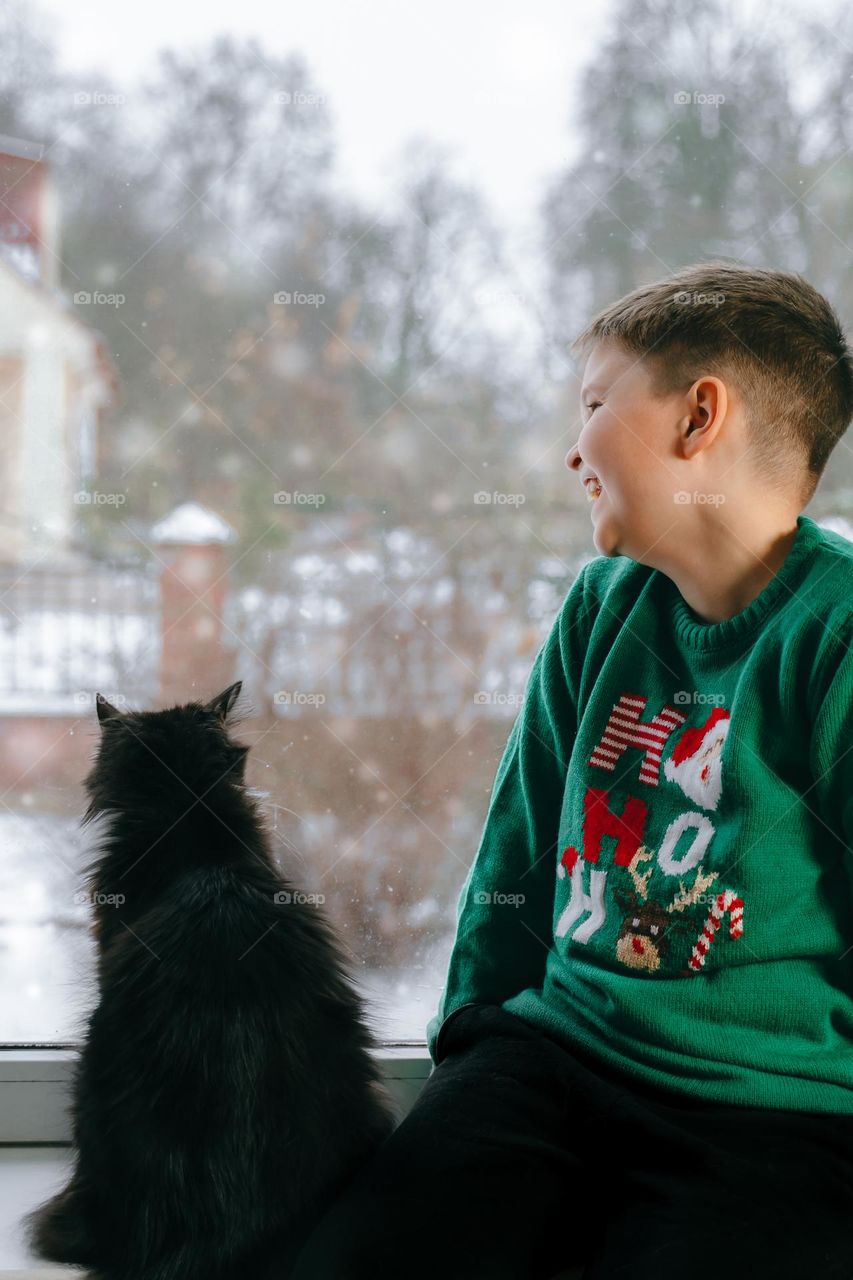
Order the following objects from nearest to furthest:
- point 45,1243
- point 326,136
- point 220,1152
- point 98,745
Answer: point 220,1152
point 45,1243
point 98,745
point 326,136

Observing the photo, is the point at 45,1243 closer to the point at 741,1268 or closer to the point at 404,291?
the point at 741,1268

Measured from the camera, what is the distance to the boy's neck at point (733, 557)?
1.11 meters

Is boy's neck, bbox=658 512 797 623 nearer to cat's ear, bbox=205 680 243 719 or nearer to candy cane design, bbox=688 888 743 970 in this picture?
candy cane design, bbox=688 888 743 970

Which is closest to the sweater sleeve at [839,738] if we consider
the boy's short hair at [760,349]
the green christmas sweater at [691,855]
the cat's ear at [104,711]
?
the green christmas sweater at [691,855]

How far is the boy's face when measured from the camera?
3.63ft

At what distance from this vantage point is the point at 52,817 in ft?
4.43

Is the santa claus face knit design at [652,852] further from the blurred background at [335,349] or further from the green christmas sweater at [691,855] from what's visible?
the blurred background at [335,349]

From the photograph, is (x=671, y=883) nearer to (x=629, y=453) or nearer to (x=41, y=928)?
(x=629, y=453)

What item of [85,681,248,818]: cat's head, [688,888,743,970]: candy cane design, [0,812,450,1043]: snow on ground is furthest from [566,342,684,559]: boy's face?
[0,812,450,1043]: snow on ground

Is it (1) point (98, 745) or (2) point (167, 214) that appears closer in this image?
(1) point (98, 745)

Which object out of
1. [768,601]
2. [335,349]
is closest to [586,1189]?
[768,601]

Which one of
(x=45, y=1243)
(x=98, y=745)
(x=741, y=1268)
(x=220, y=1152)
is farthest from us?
(x=98, y=745)

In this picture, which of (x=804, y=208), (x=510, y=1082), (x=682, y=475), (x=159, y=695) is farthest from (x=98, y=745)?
(x=804, y=208)

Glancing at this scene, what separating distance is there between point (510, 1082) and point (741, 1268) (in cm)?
28
